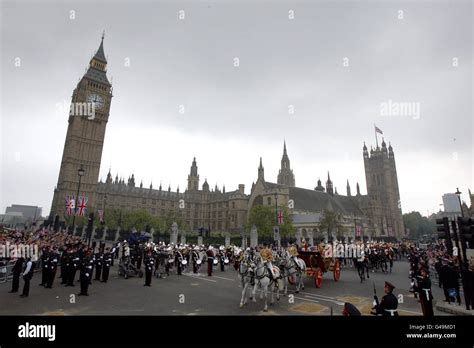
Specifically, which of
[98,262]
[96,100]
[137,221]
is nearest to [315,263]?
[98,262]

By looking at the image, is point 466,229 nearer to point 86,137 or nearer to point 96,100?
point 86,137

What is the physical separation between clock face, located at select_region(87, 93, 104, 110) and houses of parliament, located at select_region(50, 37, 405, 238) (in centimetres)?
6

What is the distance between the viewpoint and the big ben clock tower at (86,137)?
8231 cm

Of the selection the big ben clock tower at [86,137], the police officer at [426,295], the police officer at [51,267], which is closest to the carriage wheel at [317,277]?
the police officer at [426,295]

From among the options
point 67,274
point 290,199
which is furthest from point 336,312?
point 290,199

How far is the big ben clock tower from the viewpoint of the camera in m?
82.3

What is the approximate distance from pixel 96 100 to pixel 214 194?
192 feet

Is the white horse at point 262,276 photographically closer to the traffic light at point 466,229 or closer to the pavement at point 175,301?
the pavement at point 175,301

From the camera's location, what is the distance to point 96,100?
8900 centimetres

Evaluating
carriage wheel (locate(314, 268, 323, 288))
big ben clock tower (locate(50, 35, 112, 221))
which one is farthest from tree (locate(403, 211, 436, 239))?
big ben clock tower (locate(50, 35, 112, 221))

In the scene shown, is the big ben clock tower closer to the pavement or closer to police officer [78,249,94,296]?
the pavement

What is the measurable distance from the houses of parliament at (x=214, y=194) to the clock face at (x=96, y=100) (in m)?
0.06
